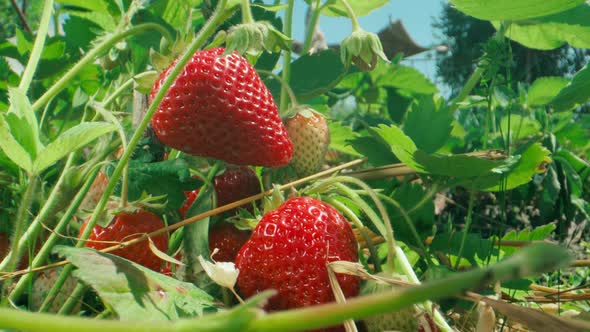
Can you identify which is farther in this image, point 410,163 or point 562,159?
point 562,159

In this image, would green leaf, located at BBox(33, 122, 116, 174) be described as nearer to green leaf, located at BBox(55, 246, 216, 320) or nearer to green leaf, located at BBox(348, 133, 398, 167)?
green leaf, located at BBox(55, 246, 216, 320)

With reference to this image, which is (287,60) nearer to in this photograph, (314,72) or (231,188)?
(314,72)

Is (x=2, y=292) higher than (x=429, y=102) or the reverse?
the reverse

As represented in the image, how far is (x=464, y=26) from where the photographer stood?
40.9ft

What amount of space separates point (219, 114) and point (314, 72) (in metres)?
0.23

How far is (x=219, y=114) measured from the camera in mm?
587

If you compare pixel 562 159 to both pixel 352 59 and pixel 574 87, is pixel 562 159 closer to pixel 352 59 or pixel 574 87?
pixel 574 87

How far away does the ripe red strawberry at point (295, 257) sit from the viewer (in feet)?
1.66

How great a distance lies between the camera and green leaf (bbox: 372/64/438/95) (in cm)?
124

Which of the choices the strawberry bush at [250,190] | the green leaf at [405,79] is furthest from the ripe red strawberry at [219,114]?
the green leaf at [405,79]

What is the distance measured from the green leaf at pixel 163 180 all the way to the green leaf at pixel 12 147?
0.34ft

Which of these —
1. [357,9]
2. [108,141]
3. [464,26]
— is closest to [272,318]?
[108,141]

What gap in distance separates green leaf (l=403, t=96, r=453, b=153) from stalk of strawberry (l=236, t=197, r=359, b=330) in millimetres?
173

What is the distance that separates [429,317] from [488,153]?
21 cm
